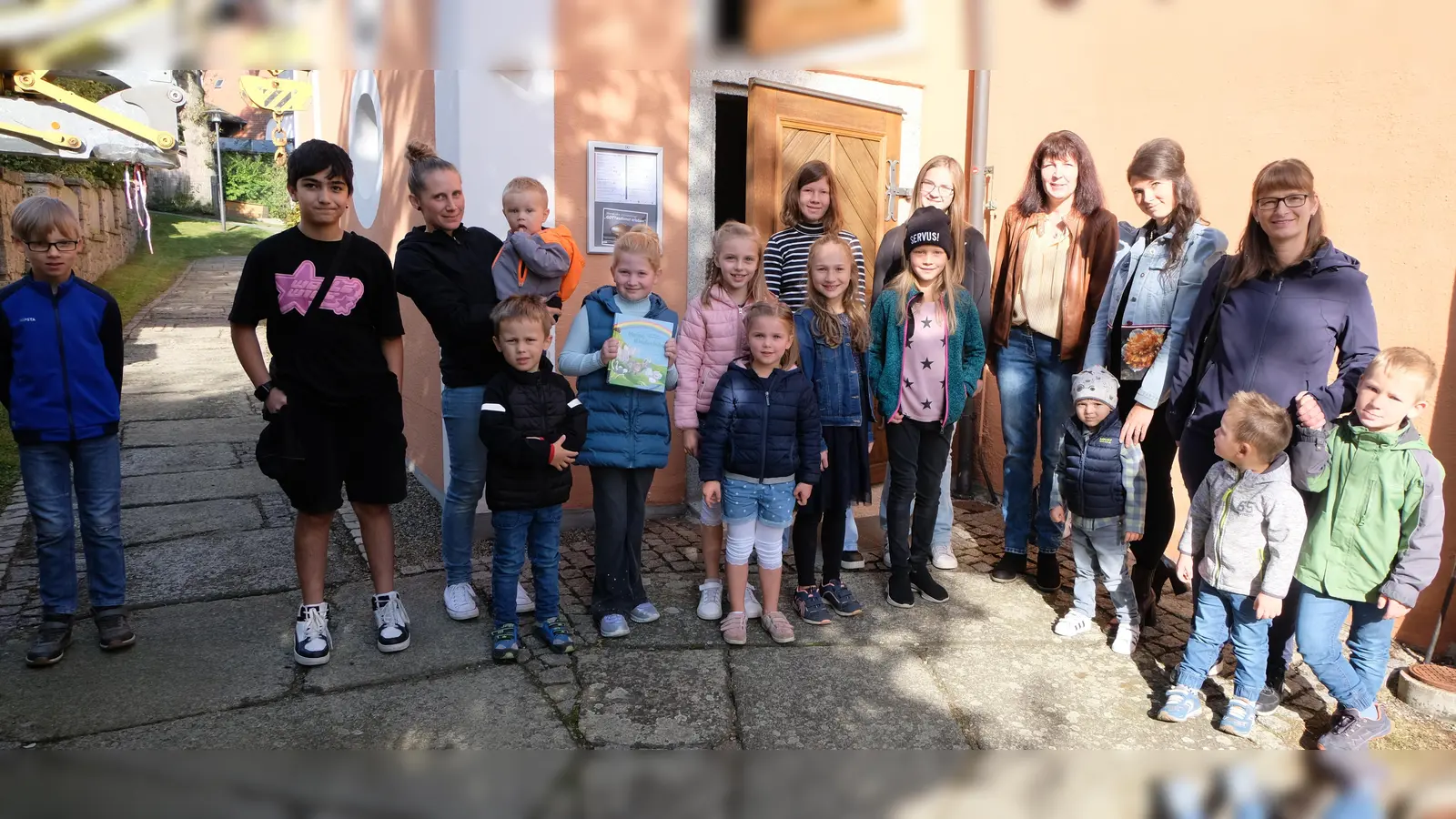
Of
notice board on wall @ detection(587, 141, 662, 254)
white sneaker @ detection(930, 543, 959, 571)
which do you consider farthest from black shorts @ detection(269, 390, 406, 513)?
white sneaker @ detection(930, 543, 959, 571)

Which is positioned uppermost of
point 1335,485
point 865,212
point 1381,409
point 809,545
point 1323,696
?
point 865,212

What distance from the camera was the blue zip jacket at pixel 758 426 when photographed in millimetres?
3797

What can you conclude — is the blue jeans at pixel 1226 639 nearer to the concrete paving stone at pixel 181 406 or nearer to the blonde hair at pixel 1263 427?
the blonde hair at pixel 1263 427

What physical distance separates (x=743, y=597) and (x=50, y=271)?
2.92 metres

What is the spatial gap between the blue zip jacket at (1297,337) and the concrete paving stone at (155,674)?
141 inches

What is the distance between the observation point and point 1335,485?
126 inches

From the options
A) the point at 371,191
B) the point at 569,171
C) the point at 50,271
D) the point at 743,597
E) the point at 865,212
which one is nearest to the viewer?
the point at 50,271

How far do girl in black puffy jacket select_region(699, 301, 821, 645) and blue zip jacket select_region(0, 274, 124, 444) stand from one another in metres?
2.32

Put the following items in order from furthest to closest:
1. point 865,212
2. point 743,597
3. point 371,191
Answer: point 371,191
point 865,212
point 743,597

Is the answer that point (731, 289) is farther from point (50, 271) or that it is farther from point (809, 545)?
point (50, 271)

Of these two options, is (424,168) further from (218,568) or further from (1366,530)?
(1366,530)

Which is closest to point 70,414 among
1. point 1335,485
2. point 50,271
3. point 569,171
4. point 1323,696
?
point 50,271

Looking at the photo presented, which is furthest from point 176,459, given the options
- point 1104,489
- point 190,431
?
point 1104,489

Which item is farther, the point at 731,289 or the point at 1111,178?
the point at 1111,178
